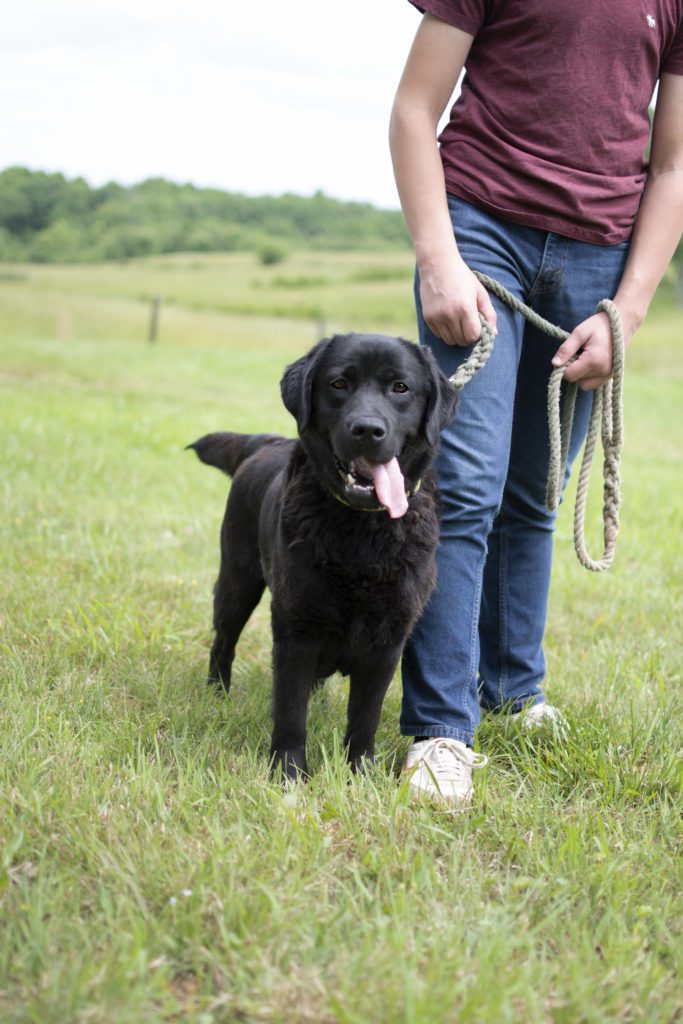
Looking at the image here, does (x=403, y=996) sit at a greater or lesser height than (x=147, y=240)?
lesser

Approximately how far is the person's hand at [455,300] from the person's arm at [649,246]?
31 centimetres

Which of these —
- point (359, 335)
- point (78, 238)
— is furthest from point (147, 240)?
point (359, 335)

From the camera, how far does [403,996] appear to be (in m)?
1.66

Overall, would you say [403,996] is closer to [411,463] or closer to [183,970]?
[183,970]

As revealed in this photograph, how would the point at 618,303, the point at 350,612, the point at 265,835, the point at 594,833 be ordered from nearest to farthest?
the point at 265,835, the point at 594,833, the point at 350,612, the point at 618,303

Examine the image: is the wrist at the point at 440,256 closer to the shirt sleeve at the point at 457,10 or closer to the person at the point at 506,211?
the person at the point at 506,211

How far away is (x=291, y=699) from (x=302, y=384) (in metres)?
0.89

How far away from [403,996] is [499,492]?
156 centimetres

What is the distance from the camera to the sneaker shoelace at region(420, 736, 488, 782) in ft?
8.70

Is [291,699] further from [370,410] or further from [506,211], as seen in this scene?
[506,211]

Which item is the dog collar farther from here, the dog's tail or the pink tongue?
the dog's tail

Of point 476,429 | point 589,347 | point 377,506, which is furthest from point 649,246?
point 377,506

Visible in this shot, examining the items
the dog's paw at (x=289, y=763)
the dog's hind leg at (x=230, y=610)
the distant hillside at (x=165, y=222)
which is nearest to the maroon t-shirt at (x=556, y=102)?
the dog's hind leg at (x=230, y=610)

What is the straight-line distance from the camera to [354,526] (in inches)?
105
